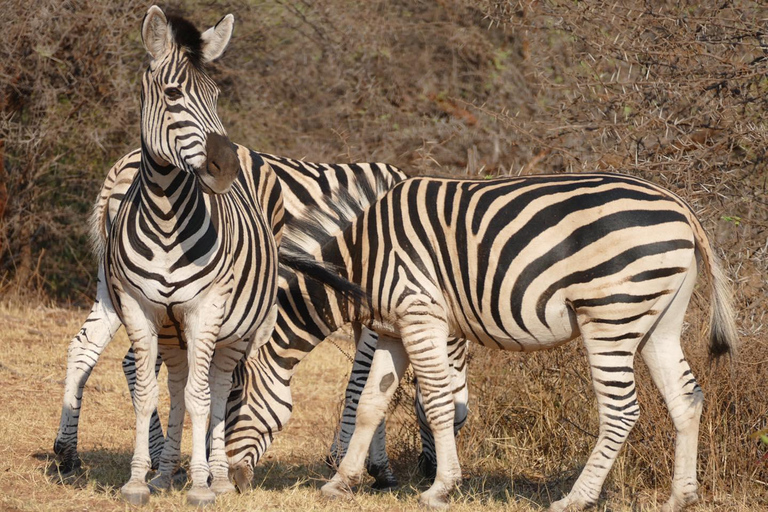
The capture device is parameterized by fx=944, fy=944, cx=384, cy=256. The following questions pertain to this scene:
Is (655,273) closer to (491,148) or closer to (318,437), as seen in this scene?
(318,437)

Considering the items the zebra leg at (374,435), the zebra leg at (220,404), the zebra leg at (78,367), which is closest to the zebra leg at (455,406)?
the zebra leg at (374,435)

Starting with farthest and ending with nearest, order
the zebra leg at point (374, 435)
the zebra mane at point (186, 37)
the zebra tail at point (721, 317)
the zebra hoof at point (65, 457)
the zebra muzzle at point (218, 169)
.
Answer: the zebra leg at point (374, 435)
the zebra hoof at point (65, 457)
the zebra tail at point (721, 317)
the zebra mane at point (186, 37)
the zebra muzzle at point (218, 169)

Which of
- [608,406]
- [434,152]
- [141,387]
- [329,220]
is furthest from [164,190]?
[434,152]

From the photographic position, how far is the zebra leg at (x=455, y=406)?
624cm

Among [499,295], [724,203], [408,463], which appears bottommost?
[408,463]

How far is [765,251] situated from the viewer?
20.0 ft

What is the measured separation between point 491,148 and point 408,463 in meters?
6.80

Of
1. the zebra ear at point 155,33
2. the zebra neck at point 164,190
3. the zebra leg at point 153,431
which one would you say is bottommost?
the zebra leg at point 153,431

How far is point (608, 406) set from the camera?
16.3 ft

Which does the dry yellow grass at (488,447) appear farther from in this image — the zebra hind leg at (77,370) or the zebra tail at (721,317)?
Answer: the zebra tail at (721,317)

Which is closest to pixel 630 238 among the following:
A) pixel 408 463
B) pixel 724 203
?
pixel 724 203

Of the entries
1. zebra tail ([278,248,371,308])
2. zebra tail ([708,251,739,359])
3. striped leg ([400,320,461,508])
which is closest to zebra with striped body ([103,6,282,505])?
zebra tail ([278,248,371,308])

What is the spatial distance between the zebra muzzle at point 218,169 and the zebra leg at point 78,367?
1.89 meters

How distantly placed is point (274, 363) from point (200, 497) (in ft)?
3.53
